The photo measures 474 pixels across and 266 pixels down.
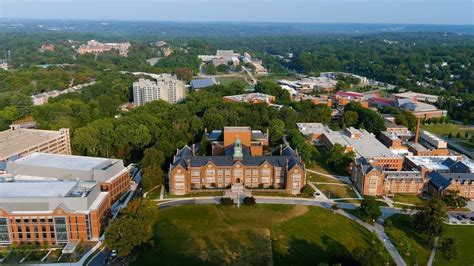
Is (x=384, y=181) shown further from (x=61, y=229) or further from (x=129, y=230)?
(x=61, y=229)

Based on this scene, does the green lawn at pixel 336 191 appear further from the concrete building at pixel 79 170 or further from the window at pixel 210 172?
the concrete building at pixel 79 170

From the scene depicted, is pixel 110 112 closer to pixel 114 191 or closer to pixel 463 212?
pixel 114 191

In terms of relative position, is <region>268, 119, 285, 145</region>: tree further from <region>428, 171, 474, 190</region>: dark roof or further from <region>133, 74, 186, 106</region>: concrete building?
<region>133, 74, 186, 106</region>: concrete building

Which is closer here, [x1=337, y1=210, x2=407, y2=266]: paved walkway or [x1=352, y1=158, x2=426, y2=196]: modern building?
[x1=337, y1=210, x2=407, y2=266]: paved walkway

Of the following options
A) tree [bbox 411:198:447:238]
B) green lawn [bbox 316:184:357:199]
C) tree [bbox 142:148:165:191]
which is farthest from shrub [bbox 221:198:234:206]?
tree [bbox 411:198:447:238]

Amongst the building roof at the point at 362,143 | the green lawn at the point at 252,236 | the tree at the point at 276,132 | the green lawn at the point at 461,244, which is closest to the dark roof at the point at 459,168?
the building roof at the point at 362,143

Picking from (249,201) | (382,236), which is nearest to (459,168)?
(382,236)
